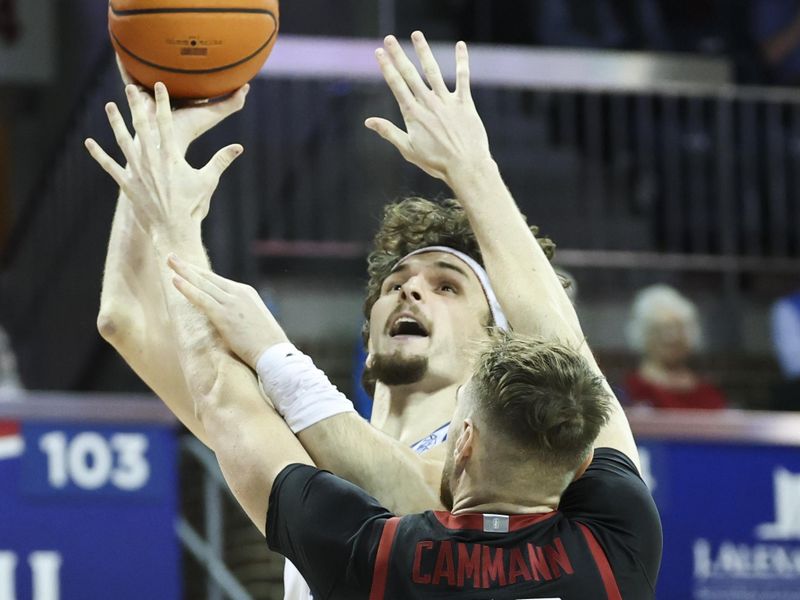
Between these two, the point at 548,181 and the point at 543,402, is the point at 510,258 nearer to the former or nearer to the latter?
the point at 543,402

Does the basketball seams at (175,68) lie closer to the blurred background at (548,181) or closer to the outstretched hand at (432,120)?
the outstretched hand at (432,120)

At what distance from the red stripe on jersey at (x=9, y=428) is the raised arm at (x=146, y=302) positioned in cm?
205

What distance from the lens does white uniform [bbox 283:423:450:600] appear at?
3.54m

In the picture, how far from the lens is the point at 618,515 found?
9.87ft

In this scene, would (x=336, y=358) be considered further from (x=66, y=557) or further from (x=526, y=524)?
(x=526, y=524)

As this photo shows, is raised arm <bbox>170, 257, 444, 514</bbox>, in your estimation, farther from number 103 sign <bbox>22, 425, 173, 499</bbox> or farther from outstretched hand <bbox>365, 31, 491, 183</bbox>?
number 103 sign <bbox>22, 425, 173, 499</bbox>

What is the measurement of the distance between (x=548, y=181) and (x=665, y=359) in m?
2.85

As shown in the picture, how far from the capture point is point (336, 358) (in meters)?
9.24

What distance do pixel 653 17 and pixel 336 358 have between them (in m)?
4.07

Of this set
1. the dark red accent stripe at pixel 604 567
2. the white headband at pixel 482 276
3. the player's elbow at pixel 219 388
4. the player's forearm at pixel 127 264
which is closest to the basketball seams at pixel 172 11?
the player's forearm at pixel 127 264

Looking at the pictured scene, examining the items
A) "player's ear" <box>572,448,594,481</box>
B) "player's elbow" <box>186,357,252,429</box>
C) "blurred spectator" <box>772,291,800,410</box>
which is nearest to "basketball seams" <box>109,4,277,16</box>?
"player's elbow" <box>186,357,252,429</box>

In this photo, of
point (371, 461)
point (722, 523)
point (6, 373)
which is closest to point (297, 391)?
point (371, 461)

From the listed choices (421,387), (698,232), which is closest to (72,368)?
(698,232)

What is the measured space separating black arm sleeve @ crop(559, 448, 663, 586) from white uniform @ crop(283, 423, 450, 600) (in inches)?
23.9
